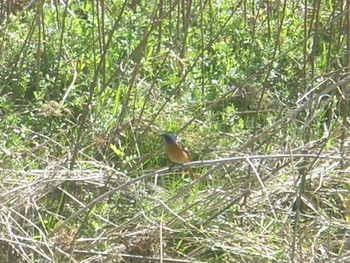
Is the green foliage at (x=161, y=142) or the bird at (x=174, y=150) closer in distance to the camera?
the green foliage at (x=161, y=142)

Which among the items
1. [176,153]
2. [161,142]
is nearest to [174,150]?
[176,153]

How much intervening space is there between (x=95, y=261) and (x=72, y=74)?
67.5 inches

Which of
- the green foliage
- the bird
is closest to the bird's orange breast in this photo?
the bird

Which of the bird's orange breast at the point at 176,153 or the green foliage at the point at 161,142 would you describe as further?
the bird's orange breast at the point at 176,153

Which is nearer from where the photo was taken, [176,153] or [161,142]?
[176,153]

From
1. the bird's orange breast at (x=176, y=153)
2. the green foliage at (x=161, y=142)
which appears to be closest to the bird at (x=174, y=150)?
the bird's orange breast at (x=176, y=153)

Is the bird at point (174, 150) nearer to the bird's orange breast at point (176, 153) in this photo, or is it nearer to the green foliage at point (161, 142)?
the bird's orange breast at point (176, 153)

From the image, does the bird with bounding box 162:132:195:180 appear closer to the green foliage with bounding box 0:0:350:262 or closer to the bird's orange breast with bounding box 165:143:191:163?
the bird's orange breast with bounding box 165:143:191:163

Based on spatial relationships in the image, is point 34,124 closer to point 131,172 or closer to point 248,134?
point 131,172

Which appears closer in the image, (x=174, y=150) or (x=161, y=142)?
(x=174, y=150)

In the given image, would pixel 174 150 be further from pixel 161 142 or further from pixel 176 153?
pixel 161 142

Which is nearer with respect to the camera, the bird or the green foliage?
the green foliage

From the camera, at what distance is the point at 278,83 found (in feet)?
18.4

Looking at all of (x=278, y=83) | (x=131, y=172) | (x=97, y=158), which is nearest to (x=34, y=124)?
A: (x=97, y=158)
